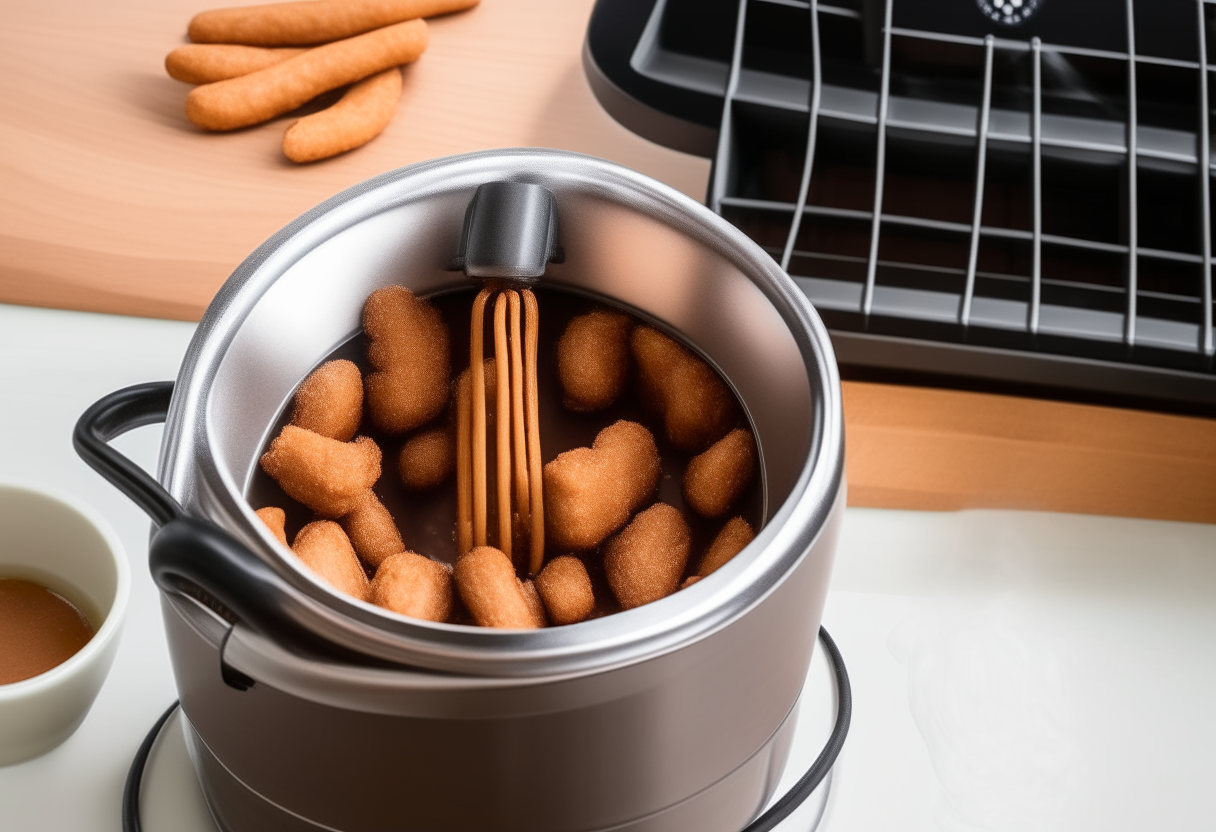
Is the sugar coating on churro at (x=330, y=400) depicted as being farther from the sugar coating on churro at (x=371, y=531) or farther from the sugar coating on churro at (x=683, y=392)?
the sugar coating on churro at (x=683, y=392)

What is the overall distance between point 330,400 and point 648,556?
17 centimetres

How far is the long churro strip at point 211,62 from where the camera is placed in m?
0.95

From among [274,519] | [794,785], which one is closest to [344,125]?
[274,519]

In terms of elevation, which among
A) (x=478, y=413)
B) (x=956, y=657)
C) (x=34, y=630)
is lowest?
(x=956, y=657)

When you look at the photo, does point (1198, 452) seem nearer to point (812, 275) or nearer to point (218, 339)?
point (812, 275)

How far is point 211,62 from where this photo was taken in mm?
952

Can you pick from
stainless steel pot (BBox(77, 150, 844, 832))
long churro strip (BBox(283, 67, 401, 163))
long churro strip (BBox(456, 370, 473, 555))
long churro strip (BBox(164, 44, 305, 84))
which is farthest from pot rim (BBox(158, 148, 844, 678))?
long churro strip (BBox(164, 44, 305, 84))

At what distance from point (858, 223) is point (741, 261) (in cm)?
30

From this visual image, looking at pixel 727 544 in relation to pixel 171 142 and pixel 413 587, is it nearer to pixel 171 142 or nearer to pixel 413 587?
pixel 413 587

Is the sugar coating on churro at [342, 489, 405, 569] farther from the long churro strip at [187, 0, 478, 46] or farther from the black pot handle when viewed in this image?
the long churro strip at [187, 0, 478, 46]

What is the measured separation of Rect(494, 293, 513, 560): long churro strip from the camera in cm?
52

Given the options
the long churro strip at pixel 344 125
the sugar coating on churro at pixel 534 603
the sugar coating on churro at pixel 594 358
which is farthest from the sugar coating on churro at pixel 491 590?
the long churro strip at pixel 344 125

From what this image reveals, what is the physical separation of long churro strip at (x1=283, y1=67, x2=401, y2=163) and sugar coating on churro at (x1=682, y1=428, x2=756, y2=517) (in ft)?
1.67

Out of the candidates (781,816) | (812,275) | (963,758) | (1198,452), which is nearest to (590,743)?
(781,816)
